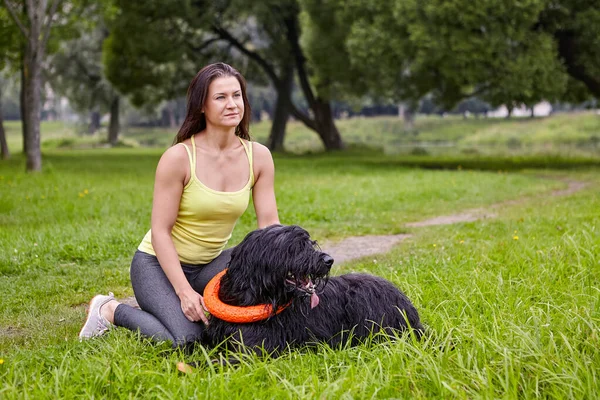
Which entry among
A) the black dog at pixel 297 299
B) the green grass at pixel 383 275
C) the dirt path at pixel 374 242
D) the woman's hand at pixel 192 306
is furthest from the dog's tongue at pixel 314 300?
the dirt path at pixel 374 242

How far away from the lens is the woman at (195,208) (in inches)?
161

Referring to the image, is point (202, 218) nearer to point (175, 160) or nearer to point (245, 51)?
point (175, 160)

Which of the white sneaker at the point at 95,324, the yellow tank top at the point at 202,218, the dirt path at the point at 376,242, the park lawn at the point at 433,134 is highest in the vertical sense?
the yellow tank top at the point at 202,218

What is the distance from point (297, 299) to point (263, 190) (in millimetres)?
1019

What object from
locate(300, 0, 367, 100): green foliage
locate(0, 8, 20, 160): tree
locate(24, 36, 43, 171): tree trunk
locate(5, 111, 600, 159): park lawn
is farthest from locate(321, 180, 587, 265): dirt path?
locate(5, 111, 600, 159): park lawn

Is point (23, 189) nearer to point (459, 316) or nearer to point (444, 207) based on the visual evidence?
point (444, 207)

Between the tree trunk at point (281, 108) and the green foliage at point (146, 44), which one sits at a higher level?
the green foliage at point (146, 44)

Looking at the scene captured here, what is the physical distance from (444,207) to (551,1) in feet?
32.3

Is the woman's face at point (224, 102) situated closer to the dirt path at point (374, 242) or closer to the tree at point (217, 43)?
the dirt path at point (374, 242)

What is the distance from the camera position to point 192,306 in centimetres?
398

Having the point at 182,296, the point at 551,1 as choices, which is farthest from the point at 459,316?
the point at 551,1

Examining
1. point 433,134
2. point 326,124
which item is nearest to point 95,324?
point 326,124

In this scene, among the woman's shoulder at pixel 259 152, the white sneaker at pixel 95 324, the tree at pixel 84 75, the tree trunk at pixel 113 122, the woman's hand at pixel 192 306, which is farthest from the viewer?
the tree trunk at pixel 113 122

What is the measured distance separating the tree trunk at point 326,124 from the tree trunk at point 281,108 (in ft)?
4.87
